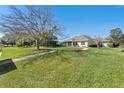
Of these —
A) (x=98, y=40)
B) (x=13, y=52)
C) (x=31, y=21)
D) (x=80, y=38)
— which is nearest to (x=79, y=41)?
(x=80, y=38)

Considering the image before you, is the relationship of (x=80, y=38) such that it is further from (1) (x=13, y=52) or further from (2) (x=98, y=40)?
(1) (x=13, y=52)

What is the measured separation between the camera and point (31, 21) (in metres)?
3.39

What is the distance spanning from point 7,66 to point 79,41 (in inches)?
48.1

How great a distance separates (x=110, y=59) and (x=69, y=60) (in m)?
0.75

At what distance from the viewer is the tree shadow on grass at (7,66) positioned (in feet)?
11.2

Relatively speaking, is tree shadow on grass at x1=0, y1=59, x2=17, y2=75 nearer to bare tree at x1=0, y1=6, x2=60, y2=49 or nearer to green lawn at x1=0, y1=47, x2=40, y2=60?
green lawn at x1=0, y1=47, x2=40, y2=60

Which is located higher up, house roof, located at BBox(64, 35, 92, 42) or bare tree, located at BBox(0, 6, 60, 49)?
bare tree, located at BBox(0, 6, 60, 49)

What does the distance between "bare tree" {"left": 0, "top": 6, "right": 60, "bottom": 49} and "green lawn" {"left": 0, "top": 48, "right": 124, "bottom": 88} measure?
42 cm

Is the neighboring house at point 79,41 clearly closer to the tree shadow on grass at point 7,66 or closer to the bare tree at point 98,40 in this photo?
the bare tree at point 98,40

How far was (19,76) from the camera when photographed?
130 inches

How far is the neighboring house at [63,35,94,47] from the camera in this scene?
3.46m

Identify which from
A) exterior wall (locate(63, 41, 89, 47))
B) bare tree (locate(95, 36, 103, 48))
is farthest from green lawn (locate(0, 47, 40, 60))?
bare tree (locate(95, 36, 103, 48))
